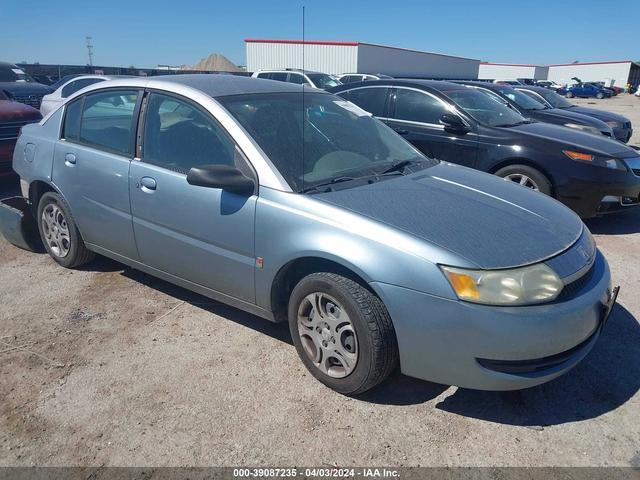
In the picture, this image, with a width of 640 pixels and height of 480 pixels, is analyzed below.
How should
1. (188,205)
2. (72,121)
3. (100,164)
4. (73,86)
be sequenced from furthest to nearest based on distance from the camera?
1. (73,86)
2. (72,121)
3. (100,164)
4. (188,205)

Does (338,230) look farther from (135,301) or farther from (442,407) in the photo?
(135,301)

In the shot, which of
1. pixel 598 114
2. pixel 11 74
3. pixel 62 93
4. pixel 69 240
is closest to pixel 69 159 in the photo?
pixel 69 240

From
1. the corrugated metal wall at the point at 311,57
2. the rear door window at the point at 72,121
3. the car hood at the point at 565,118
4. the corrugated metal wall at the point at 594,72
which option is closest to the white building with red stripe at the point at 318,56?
the corrugated metal wall at the point at 311,57

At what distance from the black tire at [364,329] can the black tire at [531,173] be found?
12.5ft

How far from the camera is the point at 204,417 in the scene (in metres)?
2.59

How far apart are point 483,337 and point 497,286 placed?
24 cm

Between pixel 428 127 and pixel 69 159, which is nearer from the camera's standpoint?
pixel 69 159

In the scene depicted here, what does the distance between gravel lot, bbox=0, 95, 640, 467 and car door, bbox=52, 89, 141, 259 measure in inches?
24.4

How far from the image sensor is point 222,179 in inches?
111

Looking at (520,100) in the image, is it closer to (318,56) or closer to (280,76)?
(280,76)

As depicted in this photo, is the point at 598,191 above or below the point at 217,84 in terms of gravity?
below

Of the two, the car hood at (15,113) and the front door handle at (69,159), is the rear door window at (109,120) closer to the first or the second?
the front door handle at (69,159)

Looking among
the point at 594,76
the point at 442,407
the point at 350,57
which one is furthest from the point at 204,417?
the point at 594,76

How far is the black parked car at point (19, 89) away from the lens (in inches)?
470
